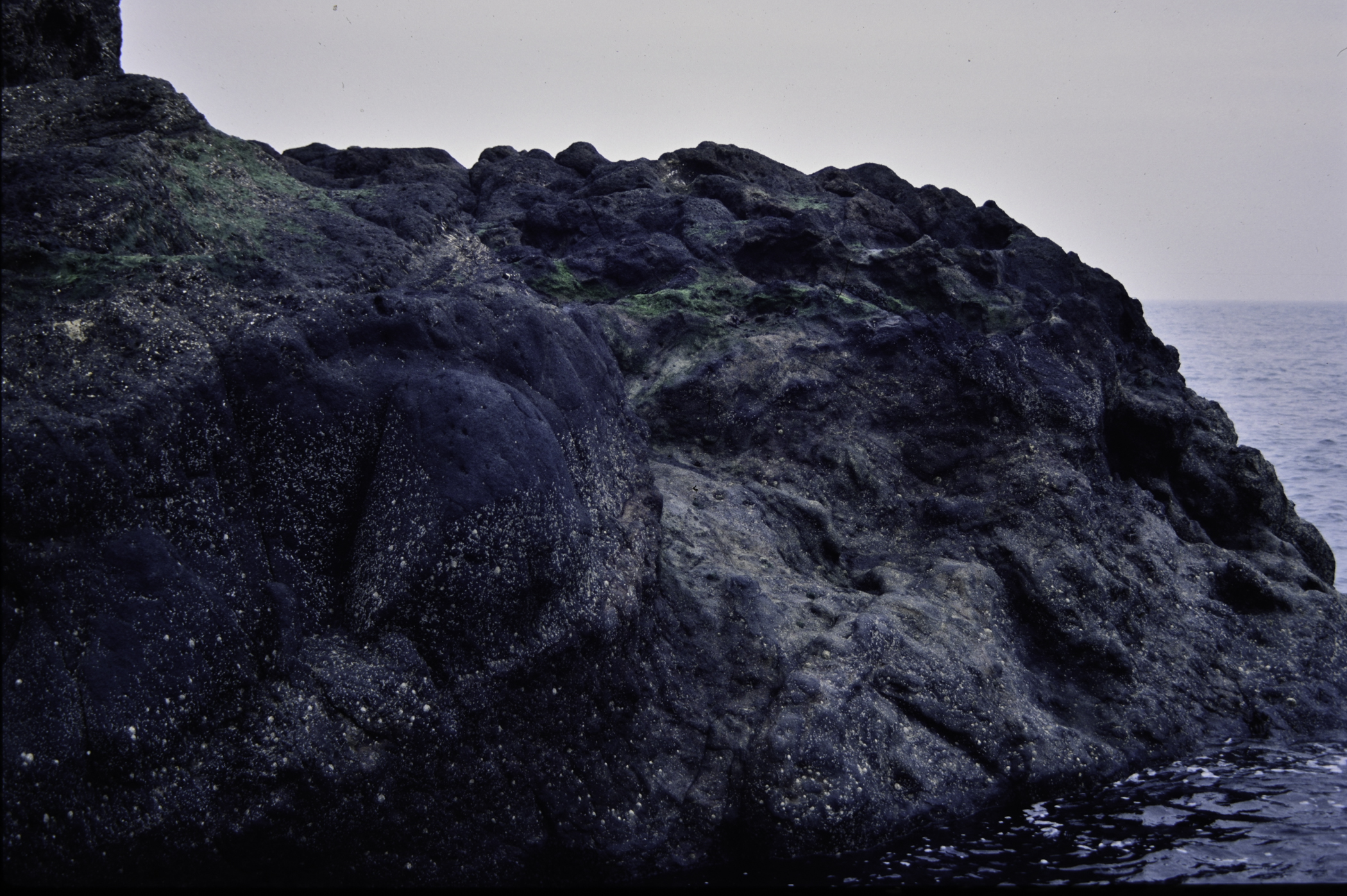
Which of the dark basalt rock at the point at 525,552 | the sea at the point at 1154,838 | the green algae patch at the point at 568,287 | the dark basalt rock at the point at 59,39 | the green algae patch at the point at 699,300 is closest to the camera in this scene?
the dark basalt rock at the point at 525,552

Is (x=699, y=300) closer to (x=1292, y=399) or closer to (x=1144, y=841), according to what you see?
(x=1144, y=841)

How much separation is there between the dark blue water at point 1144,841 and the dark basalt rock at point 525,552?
193mm

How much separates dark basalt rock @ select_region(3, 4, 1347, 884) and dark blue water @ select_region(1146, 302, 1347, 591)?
16.3 ft

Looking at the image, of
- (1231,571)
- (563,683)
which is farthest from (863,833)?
(1231,571)

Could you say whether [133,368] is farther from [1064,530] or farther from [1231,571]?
[1231,571]

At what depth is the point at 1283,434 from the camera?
2772cm

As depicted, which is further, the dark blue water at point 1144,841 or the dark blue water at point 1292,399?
the dark blue water at point 1292,399

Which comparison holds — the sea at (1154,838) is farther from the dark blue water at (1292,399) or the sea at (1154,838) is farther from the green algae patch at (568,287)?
the dark blue water at (1292,399)

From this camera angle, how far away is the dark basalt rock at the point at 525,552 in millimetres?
4777

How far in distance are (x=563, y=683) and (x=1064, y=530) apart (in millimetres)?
4660

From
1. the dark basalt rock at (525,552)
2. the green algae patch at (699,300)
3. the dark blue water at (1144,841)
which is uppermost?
the green algae patch at (699,300)

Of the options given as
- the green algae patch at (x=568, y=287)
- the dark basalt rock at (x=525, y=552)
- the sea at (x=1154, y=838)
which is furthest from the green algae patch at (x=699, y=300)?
the sea at (x=1154, y=838)

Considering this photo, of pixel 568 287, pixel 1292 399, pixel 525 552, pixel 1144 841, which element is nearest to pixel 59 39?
pixel 568 287

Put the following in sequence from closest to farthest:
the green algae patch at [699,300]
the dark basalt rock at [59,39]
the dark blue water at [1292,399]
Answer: the dark basalt rock at [59,39] → the green algae patch at [699,300] → the dark blue water at [1292,399]
